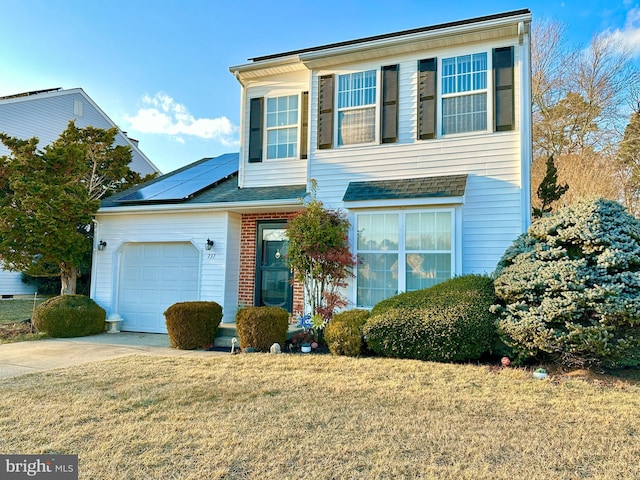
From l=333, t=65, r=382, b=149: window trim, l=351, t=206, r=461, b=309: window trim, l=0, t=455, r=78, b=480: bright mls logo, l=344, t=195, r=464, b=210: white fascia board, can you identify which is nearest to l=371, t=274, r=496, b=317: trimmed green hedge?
l=351, t=206, r=461, b=309: window trim

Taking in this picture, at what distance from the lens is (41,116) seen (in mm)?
18797

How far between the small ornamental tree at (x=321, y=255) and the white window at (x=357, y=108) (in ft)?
5.55

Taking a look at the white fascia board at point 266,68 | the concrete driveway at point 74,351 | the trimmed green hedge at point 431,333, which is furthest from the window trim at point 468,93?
the concrete driveway at point 74,351

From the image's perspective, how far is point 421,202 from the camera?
26.7 feet

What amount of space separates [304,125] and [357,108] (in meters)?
1.39

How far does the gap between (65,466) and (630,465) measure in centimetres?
416

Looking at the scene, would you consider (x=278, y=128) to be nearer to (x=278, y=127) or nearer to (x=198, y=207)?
(x=278, y=127)

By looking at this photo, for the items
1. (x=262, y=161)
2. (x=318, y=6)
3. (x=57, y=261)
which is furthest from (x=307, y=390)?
(x=318, y=6)

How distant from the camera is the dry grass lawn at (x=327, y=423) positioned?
3.28 meters

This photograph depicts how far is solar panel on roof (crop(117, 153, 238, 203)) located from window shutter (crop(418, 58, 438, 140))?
5.43 meters

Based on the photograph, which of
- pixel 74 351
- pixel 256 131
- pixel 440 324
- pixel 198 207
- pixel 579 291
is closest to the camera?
pixel 579 291

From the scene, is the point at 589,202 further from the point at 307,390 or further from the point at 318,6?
the point at 318,6

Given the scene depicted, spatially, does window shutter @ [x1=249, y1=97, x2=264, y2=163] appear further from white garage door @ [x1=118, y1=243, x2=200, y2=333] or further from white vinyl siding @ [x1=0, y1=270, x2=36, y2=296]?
white vinyl siding @ [x1=0, y1=270, x2=36, y2=296]

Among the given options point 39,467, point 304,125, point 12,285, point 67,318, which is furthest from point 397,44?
point 12,285
